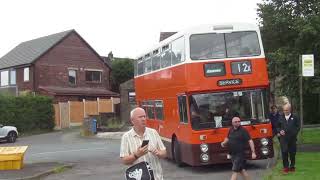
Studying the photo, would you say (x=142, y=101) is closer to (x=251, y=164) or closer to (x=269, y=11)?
(x=251, y=164)

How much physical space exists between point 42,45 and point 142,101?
131ft

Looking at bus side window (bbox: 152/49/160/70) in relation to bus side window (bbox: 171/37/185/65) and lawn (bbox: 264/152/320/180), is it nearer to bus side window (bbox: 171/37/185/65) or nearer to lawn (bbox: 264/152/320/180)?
bus side window (bbox: 171/37/185/65)

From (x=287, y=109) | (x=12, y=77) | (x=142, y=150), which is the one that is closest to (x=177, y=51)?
(x=287, y=109)

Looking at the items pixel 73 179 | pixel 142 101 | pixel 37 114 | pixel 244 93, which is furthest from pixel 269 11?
pixel 37 114

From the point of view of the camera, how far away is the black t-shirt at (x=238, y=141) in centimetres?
1289

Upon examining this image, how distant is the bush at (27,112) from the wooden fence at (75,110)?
3183 mm

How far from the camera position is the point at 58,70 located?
60094mm

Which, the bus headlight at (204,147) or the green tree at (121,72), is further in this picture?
the green tree at (121,72)

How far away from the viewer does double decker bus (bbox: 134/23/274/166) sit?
650 inches

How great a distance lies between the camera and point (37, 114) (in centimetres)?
4725

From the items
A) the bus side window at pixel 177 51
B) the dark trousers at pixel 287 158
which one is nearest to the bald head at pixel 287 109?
the dark trousers at pixel 287 158

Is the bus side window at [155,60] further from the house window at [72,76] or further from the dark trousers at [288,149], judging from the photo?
the house window at [72,76]

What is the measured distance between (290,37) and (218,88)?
15.7 metres

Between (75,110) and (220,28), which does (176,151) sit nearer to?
(220,28)
